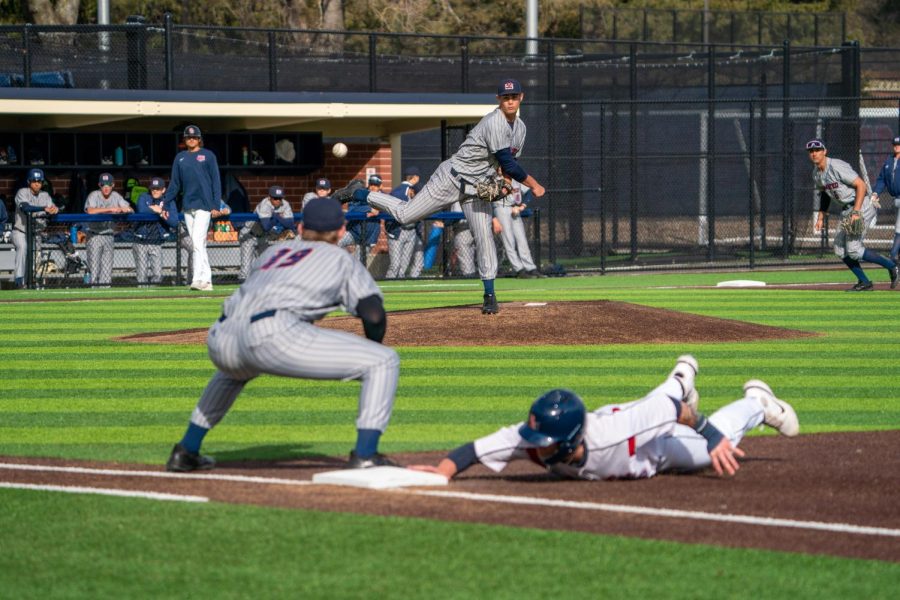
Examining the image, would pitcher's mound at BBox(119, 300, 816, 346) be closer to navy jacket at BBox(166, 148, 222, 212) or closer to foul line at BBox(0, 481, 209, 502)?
navy jacket at BBox(166, 148, 222, 212)

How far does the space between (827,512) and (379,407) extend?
2.12 m

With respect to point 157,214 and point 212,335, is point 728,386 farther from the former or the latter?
point 157,214

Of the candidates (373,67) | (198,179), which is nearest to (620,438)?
(198,179)

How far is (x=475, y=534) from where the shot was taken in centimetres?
611

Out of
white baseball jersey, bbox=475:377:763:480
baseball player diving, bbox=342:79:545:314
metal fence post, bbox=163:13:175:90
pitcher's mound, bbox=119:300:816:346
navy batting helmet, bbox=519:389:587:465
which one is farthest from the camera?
metal fence post, bbox=163:13:175:90

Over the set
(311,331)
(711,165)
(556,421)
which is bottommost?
(556,421)

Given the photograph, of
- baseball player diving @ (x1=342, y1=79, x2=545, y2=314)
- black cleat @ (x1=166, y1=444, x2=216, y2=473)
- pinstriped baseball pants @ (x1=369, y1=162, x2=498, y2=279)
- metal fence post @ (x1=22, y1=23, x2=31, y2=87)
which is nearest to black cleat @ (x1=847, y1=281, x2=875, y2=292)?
pinstriped baseball pants @ (x1=369, y1=162, x2=498, y2=279)

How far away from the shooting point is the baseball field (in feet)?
18.1

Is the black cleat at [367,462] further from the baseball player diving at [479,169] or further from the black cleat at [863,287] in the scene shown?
the black cleat at [863,287]

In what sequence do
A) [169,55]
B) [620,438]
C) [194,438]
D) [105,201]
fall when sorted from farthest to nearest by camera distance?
[169,55] → [105,201] → [194,438] → [620,438]

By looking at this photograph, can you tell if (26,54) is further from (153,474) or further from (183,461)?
(183,461)

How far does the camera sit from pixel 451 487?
7.07 m

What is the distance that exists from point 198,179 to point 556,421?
13846mm

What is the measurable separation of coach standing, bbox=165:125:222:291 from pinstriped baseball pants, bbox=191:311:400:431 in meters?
13.1
